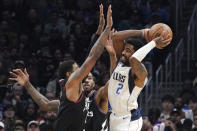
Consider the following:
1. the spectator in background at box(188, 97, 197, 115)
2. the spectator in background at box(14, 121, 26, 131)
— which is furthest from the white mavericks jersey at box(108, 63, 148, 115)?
the spectator in background at box(188, 97, 197, 115)

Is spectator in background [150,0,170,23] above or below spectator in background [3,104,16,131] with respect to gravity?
above

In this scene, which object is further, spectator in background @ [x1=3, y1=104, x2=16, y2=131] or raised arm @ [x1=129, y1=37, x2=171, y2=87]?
spectator in background @ [x1=3, y1=104, x2=16, y2=131]

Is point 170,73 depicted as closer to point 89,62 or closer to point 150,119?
point 150,119

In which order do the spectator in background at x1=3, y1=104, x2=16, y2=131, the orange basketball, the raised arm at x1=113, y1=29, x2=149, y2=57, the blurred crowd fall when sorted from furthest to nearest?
the blurred crowd
the spectator in background at x1=3, y1=104, x2=16, y2=131
the orange basketball
the raised arm at x1=113, y1=29, x2=149, y2=57

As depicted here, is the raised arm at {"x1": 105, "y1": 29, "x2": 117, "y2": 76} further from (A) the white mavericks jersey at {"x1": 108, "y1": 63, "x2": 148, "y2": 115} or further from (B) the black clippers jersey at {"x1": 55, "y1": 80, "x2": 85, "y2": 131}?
(B) the black clippers jersey at {"x1": 55, "y1": 80, "x2": 85, "y2": 131}

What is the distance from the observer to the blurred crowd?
11.6 meters

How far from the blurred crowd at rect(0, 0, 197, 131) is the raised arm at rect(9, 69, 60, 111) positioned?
3668 mm

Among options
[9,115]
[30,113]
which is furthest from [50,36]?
[9,115]

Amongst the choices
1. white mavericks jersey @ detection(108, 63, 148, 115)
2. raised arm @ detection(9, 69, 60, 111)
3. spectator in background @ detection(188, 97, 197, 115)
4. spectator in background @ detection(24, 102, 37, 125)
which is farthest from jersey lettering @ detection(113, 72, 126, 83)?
spectator in background @ detection(24, 102, 37, 125)

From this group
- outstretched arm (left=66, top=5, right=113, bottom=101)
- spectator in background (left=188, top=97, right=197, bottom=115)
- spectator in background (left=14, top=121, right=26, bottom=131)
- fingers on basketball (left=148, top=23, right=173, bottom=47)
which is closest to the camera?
outstretched arm (left=66, top=5, right=113, bottom=101)

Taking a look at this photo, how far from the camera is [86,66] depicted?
636cm

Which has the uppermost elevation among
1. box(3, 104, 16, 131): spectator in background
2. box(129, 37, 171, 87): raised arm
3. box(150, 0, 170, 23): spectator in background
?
box(150, 0, 170, 23): spectator in background

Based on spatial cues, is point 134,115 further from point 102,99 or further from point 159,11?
point 159,11

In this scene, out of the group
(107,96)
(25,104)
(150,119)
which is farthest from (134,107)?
(25,104)
